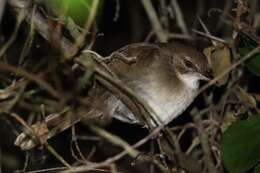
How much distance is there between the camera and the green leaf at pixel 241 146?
3.62m

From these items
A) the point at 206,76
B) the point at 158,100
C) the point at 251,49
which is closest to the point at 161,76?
the point at 158,100

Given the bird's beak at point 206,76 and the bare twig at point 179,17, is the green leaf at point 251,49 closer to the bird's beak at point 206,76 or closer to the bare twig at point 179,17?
the bird's beak at point 206,76

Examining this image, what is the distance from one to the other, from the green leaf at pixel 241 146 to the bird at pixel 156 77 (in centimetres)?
43

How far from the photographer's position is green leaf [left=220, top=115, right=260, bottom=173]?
362cm

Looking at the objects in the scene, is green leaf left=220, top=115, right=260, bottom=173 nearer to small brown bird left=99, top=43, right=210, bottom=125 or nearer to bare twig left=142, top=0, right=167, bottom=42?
small brown bird left=99, top=43, right=210, bottom=125

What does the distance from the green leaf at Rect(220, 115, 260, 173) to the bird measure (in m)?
0.43

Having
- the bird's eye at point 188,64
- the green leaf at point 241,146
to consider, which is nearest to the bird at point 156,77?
the bird's eye at point 188,64

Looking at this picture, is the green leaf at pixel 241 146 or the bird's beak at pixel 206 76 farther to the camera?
the bird's beak at pixel 206 76

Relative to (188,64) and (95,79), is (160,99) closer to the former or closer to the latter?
(188,64)

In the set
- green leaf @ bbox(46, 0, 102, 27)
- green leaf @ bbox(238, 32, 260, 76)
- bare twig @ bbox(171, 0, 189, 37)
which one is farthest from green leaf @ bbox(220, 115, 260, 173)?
bare twig @ bbox(171, 0, 189, 37)

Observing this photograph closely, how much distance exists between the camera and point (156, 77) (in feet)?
13.3

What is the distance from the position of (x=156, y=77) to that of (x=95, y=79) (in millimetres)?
909

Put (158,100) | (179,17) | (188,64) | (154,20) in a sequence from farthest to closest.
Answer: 1. (179,17)
2. (154,20)
3. (188,64)
4. (158,100)

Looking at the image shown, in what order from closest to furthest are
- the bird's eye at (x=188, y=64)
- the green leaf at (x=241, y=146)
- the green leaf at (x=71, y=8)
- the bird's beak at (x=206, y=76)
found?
the green leaf at (x=71, y=8), the green leaf at (x=241, y=146), the bird's beak at (x=206, y=76), the bird's eye at (x=188, y=64)
